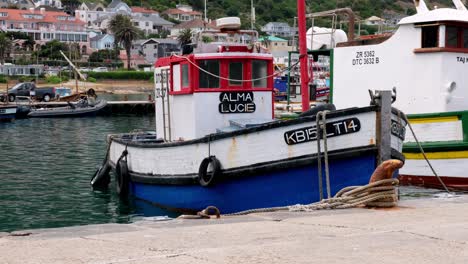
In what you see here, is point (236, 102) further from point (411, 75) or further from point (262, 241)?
point (262, 241)

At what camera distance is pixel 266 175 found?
12.7 meters

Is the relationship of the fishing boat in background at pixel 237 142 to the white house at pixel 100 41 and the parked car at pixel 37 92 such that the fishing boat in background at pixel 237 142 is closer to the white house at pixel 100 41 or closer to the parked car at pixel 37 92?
the parked car at pixel 37 92

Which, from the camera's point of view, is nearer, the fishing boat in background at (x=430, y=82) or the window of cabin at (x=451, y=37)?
the fishing boat in background at (x=430, y=82)

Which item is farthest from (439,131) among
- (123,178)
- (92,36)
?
(92,36)

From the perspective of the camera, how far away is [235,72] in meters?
15.0

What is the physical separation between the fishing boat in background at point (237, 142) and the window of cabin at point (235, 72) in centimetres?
2

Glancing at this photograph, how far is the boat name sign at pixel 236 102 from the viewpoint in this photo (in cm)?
1488

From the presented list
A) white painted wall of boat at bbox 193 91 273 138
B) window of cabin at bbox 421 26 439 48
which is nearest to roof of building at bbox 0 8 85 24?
window of cabin at bbox 421 26 439 48

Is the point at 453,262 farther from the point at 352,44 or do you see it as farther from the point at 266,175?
the point at 352,44

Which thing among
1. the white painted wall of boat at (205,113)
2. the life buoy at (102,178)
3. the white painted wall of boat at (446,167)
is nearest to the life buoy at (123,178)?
the white painted wall of boat at (205,113)

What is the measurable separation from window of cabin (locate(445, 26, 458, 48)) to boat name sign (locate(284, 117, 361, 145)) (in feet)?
21.5

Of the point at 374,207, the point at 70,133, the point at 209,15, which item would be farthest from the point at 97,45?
the point at 374,207

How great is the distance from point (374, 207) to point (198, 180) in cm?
497

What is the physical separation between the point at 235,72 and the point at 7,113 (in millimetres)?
41676
